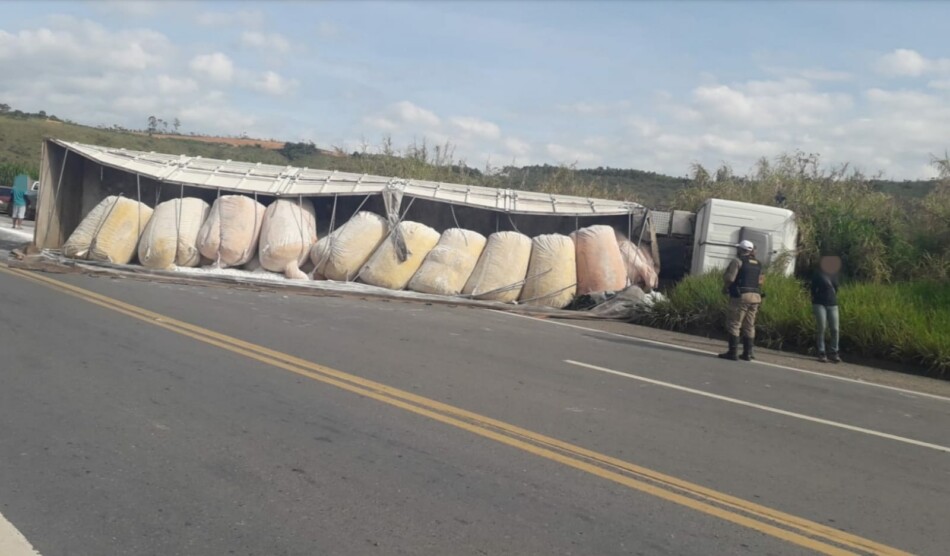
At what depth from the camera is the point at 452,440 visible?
675 centimetres

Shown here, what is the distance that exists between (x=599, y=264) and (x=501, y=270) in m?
1.89

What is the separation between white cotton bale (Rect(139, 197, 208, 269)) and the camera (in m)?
18.1

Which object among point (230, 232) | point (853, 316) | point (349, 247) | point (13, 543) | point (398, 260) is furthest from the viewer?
point (230, 232)

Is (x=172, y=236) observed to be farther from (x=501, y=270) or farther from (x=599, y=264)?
(x=599, y=264)

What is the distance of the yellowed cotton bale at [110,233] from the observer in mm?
18297

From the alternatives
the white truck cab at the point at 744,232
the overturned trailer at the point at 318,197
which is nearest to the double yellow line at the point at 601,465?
the overturned trailer at the point at 318,197

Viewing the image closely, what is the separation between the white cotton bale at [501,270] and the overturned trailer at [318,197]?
1221 millimetres

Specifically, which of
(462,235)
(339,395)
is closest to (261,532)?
(339,395)

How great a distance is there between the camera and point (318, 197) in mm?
19875

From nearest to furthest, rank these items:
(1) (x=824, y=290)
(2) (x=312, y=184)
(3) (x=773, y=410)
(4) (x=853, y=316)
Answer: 1. (3) (x=773, y=410)
2. (1) (x=824, y=290)
3. (4) (x=853, y=316)
4. (2) (x=312, y=184)

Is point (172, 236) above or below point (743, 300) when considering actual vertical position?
below

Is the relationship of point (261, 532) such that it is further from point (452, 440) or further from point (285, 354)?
point (285, 354)

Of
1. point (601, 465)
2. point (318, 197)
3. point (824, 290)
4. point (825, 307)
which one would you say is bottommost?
point (601, 465)

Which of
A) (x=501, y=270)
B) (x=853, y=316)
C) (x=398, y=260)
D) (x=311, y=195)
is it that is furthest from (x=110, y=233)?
(x=853, y=316)
